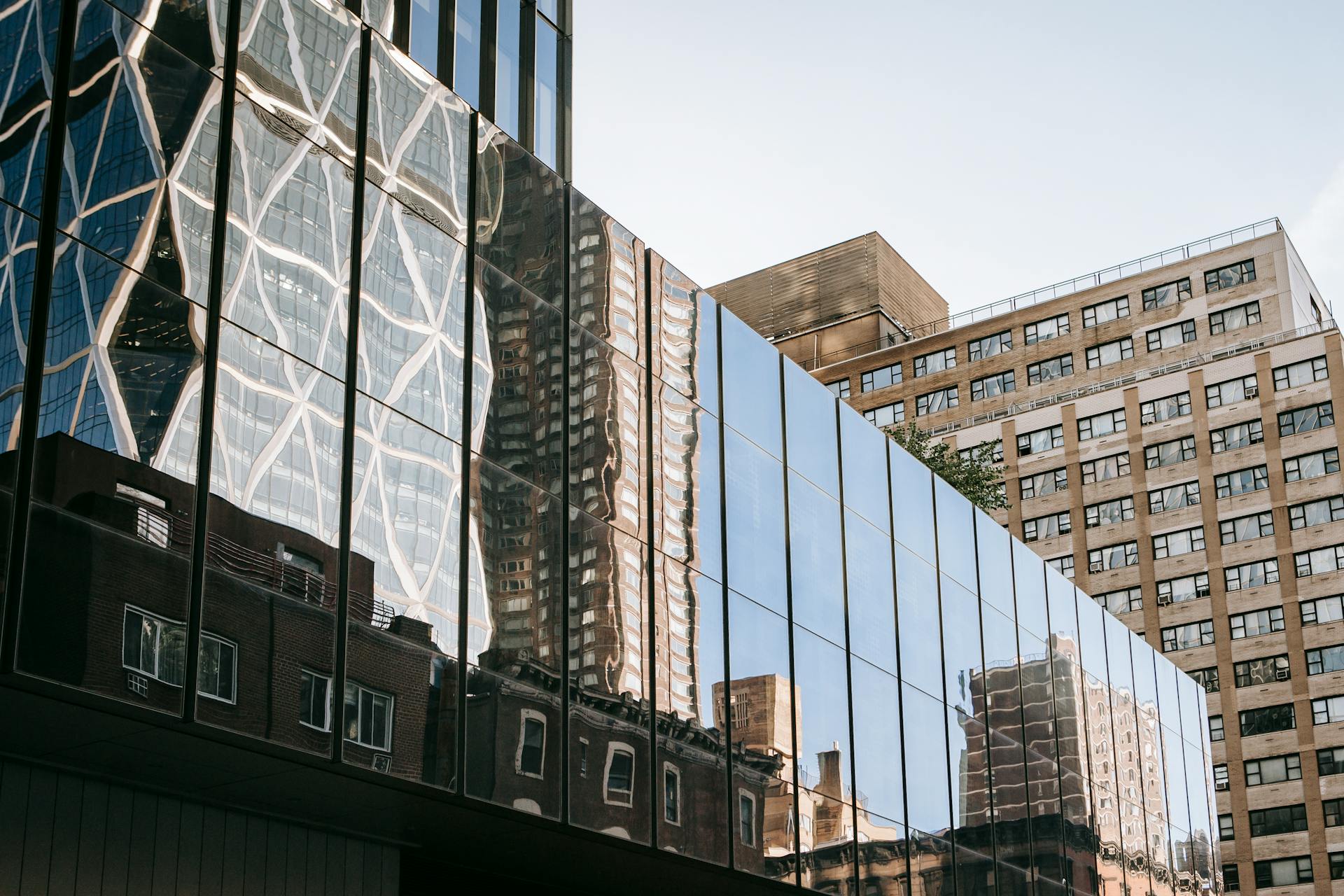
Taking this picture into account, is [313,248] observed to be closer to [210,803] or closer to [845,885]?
[210,803]

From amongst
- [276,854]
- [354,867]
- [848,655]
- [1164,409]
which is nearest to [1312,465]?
[1164,409]

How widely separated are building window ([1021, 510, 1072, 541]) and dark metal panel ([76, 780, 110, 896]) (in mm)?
87751

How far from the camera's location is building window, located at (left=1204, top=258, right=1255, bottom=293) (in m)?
98.1

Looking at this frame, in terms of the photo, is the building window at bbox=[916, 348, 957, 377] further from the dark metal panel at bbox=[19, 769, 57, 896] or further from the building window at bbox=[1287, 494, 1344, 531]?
the dark metal panel at bbox=[19, 769, 57, 896]

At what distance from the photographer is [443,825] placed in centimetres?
1908

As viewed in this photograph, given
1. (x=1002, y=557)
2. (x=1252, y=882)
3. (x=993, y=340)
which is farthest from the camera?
(x=993, y=340)

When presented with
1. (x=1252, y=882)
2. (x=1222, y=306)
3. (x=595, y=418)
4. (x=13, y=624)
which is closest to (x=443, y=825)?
(x=595, y=418)

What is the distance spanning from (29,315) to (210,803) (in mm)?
6028

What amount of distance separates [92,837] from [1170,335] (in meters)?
92.6

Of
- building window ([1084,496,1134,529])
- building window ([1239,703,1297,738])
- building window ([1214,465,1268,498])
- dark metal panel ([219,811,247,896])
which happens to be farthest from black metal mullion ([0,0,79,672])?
building window ([1084,496,1134,529])

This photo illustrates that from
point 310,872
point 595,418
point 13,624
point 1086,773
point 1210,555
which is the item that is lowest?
point 310,872

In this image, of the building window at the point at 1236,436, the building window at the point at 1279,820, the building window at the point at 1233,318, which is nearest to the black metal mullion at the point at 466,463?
the building window at the point at 1279,820

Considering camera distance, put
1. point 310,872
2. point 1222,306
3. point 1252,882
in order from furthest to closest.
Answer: point 1222,306 → point 1252,882 → point 310,872

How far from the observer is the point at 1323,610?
88188mm
